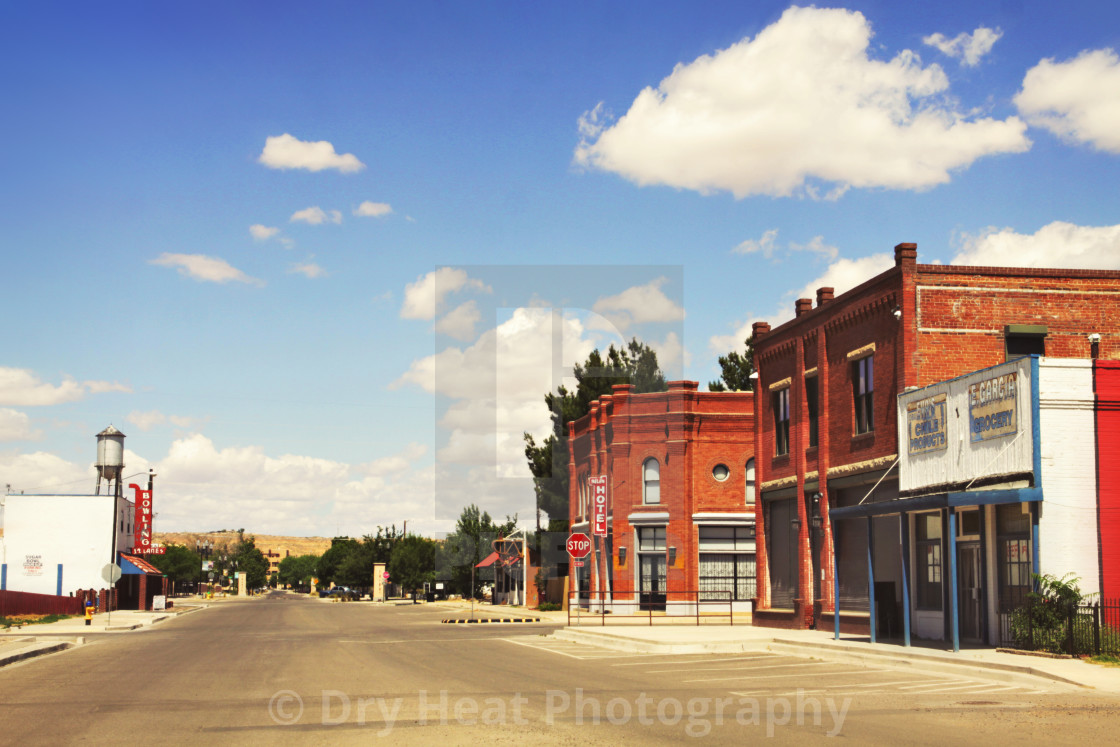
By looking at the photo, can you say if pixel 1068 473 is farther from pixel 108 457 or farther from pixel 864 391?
pixel 108 457

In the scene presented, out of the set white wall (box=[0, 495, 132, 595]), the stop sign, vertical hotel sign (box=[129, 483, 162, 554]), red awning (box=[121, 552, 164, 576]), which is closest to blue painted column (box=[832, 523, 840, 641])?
the stop sign

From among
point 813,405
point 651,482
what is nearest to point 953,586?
point 813,405

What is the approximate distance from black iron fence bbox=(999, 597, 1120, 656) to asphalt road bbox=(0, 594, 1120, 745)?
261 cm

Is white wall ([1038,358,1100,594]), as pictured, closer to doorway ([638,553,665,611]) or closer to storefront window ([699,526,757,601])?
storefront window ([699,526,757,601])

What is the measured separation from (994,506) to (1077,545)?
7.89 ft

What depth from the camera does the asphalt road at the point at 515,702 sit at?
12.5 metres

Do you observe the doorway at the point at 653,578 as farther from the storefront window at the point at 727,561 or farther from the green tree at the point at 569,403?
the green tree at the point at 569,403

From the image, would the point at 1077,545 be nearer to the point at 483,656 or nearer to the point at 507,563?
the point at 483,656

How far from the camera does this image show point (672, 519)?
49500mm

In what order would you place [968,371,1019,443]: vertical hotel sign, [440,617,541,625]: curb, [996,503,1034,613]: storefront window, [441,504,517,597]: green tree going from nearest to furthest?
[996,503,1034,613]: storefront window
[968,371,1019,443]: vertical hotel sign
[440,617,541,625]: curb
[441,504,517,597]: green tree

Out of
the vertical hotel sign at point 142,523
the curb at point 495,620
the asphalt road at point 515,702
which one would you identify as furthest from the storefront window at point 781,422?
the vertical hotel sign at point 142,523

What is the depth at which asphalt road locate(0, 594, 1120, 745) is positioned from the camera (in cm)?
1252

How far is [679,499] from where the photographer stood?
49469 millimetres

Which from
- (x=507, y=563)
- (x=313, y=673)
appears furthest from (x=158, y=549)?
(x=313, y=673)
